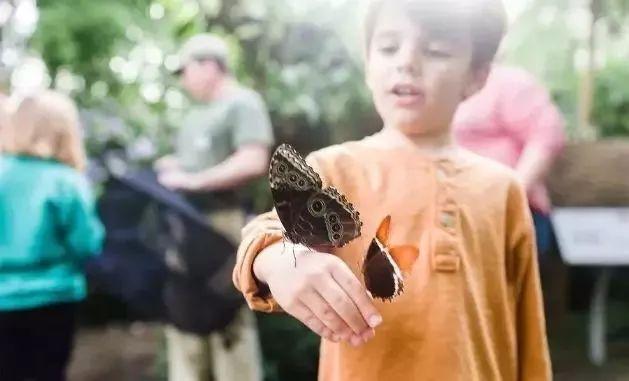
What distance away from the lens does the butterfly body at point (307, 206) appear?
44 cm

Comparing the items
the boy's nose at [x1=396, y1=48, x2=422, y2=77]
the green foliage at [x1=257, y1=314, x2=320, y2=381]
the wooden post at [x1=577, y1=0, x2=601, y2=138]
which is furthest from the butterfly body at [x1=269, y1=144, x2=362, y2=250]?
the wooden post at [x1=577, y1=0, x2=601, y2=138]

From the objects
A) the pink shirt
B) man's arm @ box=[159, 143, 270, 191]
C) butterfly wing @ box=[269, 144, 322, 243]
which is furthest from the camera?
man's arm @ box=[159, 143, 270, 191]

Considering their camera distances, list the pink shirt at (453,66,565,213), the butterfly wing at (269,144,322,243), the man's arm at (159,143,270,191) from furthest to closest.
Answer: the man's arm at (159,143,270,191)
the pink shirt at (453,66,565,213)
the butterfly wing at (269,144,322,243)

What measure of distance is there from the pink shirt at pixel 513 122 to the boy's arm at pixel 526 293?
3.4 inches

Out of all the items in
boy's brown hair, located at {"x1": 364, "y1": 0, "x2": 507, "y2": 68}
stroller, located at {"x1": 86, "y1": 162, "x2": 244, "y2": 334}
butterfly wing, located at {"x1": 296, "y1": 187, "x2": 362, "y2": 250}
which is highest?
boy's brown hair, located at {"x1": 364, "y1": 0, "x2": 507, "y2": 68}

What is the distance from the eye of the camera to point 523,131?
0.69m

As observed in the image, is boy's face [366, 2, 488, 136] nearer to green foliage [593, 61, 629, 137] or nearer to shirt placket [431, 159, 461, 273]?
shirt placket [431, 159, 461, 273]

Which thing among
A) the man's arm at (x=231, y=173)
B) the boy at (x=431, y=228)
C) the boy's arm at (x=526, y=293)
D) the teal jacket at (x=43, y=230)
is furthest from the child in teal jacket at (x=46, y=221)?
the boy's arm at (x=526, y=293)

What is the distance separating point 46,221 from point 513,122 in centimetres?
47

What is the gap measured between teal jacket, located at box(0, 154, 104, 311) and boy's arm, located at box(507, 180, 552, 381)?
0.44 metres

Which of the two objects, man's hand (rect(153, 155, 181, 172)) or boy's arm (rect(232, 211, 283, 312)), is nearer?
boy's arm (rect(232, 211, 283, 312))

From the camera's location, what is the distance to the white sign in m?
0.73

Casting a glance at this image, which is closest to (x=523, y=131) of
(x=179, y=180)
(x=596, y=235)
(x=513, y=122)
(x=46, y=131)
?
(x=513, y=122)

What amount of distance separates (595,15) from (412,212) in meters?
0.35
